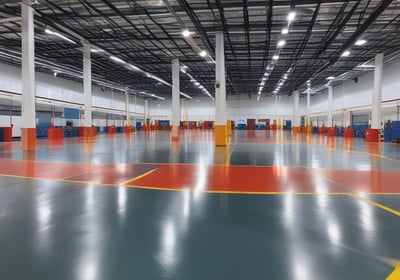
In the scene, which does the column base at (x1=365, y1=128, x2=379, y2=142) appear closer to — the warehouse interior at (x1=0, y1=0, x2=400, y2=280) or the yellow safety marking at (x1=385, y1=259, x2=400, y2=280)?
the warehouse interior at (x1=0, y1=0, x2=400, y2=280)

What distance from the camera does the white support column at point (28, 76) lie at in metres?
13.6

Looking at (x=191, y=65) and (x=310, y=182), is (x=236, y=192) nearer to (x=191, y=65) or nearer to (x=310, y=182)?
(x=310, y=182)

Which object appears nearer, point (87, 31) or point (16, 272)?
point (16, 272)

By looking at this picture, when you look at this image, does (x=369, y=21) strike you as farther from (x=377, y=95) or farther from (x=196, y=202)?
(x=196, y=202)

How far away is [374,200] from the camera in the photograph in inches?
181

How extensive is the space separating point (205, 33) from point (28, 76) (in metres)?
10.2

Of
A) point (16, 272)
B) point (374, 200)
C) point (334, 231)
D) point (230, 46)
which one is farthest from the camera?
point (230, 46)

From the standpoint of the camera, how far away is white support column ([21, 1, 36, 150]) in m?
13.6

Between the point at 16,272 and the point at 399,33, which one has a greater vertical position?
the point at 399,33

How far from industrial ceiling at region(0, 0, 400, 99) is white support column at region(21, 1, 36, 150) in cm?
75

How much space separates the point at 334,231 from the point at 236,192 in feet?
7.15

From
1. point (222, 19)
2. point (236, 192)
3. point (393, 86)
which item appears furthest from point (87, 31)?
point (393, 86)

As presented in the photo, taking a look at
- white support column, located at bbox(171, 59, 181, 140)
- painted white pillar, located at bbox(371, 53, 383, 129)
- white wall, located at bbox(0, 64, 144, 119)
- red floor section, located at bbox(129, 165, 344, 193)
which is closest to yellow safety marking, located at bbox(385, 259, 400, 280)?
red floor section, located at bbox(129, 165, 344, 193)

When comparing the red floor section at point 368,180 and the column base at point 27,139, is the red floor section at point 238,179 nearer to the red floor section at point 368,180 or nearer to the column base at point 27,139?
the red floor section at point 368,180
